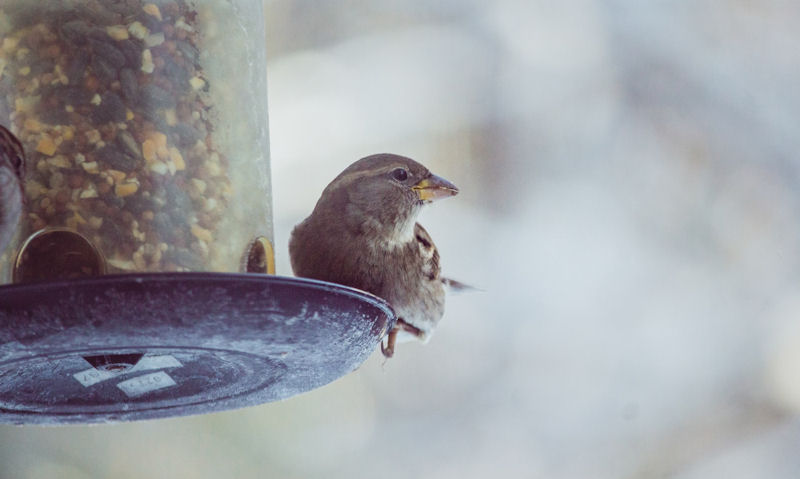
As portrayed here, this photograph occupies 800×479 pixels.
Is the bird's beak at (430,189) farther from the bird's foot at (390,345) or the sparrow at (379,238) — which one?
the bird's foot at (390,345)

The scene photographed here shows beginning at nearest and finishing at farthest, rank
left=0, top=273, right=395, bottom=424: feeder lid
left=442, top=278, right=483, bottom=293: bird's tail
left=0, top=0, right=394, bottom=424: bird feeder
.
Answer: left=0, top=273, right=395, bottom=424: feeder lid → left=0, top=0, right=394, bottom=424: bird feeder → left=442, top=278, right=483, bottom=293: bird's tail

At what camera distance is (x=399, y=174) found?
3238mm

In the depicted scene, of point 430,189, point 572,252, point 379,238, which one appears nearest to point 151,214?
point 379,238

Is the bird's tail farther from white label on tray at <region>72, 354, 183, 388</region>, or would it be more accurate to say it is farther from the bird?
the bird

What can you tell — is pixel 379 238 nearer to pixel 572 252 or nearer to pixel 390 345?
pixel 390 345

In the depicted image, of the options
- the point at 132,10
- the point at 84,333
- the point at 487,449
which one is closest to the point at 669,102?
the point at 487,449

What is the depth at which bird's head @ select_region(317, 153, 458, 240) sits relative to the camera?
320cm

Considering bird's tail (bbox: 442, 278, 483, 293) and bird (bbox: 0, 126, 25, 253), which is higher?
bird (bbox: 0, 126, 25, 253)

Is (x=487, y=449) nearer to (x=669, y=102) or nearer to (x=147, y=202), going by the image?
(x=669, y=102)

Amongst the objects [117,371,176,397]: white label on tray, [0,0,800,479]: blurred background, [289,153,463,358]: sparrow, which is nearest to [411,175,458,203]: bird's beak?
[289,153,463,358]: sparrow

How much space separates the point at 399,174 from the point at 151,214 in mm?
875

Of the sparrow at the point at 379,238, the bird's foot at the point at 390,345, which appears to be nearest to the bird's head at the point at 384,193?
the sparrow at the point at 379,238

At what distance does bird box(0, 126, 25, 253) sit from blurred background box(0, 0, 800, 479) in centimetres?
301

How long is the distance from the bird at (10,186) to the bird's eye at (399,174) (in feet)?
3.55
